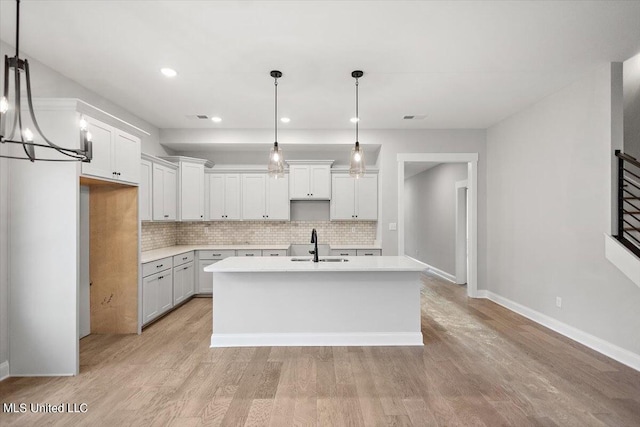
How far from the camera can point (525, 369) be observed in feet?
9.21

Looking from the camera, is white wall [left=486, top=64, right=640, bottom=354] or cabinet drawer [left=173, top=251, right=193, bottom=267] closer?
white wall [left=486, top=64, right=640, bottom=354]

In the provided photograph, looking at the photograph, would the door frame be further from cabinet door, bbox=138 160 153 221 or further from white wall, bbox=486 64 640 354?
cabinet door, bbox=138 160 153 221

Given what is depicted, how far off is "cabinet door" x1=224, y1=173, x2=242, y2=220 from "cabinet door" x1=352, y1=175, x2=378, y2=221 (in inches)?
85.2

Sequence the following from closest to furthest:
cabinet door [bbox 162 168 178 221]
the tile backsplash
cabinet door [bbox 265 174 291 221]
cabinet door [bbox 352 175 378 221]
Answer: cabinet door [bbox 162 168 178 221] → cabinet door [bbox 352 175 378 221] → cabinet door [bbox 265 174 291 221] → the tile backsplash

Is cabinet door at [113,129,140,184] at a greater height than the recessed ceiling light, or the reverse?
the recessed ceiling light

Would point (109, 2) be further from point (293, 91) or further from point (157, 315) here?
point (157, 315)

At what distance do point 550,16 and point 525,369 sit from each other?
2965 millimetres

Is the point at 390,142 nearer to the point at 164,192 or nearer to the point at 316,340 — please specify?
the point at 316,340

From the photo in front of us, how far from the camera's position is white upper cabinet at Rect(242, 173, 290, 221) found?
5.72 m

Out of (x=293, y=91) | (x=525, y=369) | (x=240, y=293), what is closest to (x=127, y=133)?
(x=293, y=91)

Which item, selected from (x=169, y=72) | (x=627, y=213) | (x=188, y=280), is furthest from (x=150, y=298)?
(x=627, y=213)

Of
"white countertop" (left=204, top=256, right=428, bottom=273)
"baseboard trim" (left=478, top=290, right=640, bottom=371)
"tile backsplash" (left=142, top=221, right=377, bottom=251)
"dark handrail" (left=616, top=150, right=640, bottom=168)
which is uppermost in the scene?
"dark handrail" (left=616, top=150, right=640, bottom=168)

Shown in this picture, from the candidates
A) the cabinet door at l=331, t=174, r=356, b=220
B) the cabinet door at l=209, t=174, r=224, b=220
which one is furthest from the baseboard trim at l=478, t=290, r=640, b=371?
the cabinet door at l=209, t=174, r=224, b=220

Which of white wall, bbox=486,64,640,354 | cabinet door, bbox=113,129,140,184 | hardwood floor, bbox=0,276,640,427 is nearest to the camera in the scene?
hardwood floor, bbox=0,276,640,427
